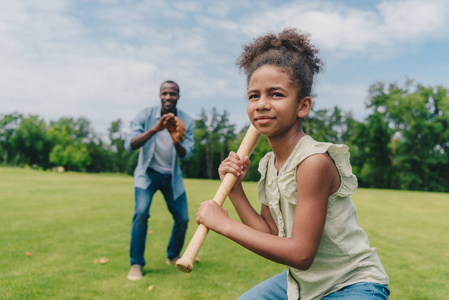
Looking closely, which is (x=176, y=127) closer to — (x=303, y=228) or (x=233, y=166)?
(x=233, y=166)

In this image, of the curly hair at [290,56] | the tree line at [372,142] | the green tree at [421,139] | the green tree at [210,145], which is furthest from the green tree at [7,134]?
the curly hair at [290,56]

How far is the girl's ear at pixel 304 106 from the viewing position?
2010 mm

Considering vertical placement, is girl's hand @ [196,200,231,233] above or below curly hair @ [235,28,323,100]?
below

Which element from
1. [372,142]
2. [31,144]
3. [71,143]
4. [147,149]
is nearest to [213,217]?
[147,149]

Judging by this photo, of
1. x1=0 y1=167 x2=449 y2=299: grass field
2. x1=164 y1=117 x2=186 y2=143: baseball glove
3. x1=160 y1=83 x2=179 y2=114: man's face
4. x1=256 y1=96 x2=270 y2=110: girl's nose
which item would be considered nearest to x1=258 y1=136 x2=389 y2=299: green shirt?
x1=256 y1=96 x2=270 y2=110: girl's nose

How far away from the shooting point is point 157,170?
17.1 feet

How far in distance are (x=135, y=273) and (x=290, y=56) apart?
12.2ft

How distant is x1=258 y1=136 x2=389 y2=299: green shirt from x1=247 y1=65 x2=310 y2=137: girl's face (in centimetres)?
15

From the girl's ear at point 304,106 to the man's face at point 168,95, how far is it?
11.4 feet

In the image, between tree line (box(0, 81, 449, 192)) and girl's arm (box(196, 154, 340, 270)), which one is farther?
tree line (box(0, 81, 449, 192))

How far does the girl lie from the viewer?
1.79 metres

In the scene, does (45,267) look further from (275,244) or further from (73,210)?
(73,210)

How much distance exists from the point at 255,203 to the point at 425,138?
42.0 m

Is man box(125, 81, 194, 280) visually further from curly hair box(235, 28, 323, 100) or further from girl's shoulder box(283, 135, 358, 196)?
girl's shoulder box(283, 135, 358, 196)
